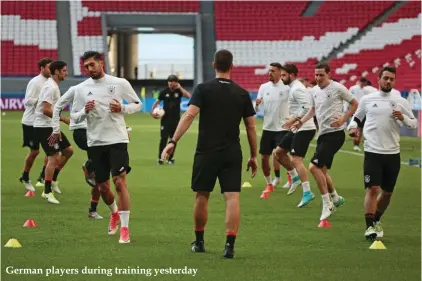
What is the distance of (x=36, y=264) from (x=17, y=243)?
1.28 meters

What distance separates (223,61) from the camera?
33.9ft

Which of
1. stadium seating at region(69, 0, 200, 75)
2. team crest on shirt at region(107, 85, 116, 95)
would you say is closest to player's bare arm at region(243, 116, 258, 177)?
team crest on shirt at region(107, 85, 116, 95)

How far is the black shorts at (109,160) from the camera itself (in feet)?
38.0

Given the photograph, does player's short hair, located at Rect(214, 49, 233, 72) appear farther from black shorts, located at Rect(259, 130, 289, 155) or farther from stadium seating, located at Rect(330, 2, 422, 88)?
stadium seating, located at Rect(330, 2, 422, 88)

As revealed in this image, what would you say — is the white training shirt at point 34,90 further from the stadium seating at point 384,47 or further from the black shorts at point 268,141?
the stadium seating at point 384,47

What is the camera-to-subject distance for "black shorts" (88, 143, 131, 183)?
11578mm

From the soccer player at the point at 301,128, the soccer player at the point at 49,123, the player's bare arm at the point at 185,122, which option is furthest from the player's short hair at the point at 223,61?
the soccer player at the point at 49,123

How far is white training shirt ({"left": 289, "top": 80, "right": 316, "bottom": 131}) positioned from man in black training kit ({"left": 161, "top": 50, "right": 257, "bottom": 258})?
4259 mm

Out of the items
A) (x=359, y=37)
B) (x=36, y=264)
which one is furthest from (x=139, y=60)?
(x=36, y=264)

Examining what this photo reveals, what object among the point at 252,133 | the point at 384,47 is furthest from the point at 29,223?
the point at 384,47

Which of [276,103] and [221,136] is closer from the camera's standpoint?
[221,136]

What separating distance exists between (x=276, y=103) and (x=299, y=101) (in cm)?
209

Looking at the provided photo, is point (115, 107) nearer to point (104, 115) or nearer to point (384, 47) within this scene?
point (104, 115)

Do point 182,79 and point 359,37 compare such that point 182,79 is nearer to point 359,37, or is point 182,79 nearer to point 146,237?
point 359,37
